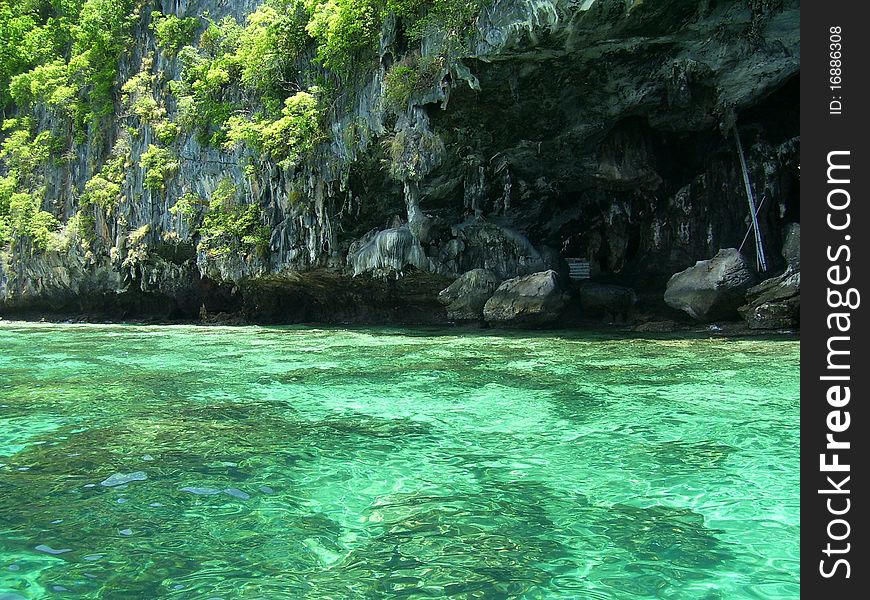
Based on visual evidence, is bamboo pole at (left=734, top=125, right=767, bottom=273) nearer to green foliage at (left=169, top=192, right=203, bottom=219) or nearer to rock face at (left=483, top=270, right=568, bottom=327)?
rock face at (left=483, top=270, right=568, bottom=327)

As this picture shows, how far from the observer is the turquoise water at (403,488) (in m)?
2.15

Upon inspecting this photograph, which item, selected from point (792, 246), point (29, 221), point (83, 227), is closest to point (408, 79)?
point (792, 246)

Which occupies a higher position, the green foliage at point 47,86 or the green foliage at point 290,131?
the green foliage at point 47,86

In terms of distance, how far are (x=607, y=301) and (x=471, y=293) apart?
11.5ft

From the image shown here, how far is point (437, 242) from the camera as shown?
1733cm

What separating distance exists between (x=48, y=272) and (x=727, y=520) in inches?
1091

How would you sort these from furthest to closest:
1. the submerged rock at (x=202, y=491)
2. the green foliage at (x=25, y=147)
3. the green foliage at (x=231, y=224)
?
the green foliage at (x=25, y=147), the green foliage at (x=231, y=224), the submerged rock at (x=202, y=491)

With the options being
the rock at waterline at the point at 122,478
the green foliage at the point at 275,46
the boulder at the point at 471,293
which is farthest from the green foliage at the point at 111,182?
the rock at waterline at the point at 122,478

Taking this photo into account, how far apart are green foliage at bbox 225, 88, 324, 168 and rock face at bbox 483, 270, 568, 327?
653cm

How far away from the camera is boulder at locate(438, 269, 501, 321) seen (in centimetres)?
1683

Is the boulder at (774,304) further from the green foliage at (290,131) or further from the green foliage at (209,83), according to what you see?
the green foliage at (209,83)

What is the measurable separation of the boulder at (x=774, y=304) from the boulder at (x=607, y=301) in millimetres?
3362
